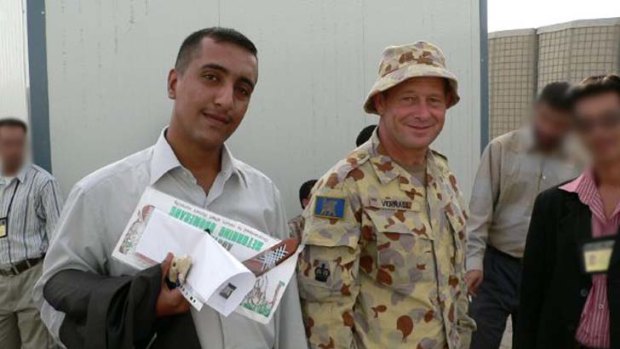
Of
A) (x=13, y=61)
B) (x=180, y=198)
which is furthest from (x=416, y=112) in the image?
(x=13, y=61)

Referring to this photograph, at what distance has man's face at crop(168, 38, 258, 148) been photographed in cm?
138

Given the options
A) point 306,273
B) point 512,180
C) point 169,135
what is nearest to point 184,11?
point 169,135

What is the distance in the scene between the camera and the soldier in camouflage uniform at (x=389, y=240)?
1.62m

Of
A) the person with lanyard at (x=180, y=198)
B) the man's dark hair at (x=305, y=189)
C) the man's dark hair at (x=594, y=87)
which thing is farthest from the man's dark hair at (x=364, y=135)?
the man's dark hair at (x=594, y=87)

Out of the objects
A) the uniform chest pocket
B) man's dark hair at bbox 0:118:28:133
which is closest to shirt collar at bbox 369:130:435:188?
the uniform chest pocket

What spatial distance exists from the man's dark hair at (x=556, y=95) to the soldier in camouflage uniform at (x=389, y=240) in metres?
1.07

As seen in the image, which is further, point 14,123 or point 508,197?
point 14,123

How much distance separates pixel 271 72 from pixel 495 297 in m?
1.41

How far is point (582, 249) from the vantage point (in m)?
0.80

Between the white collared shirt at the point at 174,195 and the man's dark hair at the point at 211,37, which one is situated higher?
the man's dark hair at the point at 211,37

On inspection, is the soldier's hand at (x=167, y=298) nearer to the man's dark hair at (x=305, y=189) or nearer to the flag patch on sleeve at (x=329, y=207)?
the flag patch on sleeve at (x=329, y=207)

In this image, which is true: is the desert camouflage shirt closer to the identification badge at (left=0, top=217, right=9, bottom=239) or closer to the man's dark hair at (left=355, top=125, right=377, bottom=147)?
the man's dark hair at (left=355, top=125, right=377, bottom=147)

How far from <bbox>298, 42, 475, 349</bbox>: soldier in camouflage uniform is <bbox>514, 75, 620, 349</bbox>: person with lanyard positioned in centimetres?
30

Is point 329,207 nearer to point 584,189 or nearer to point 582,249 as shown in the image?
point 584,189
